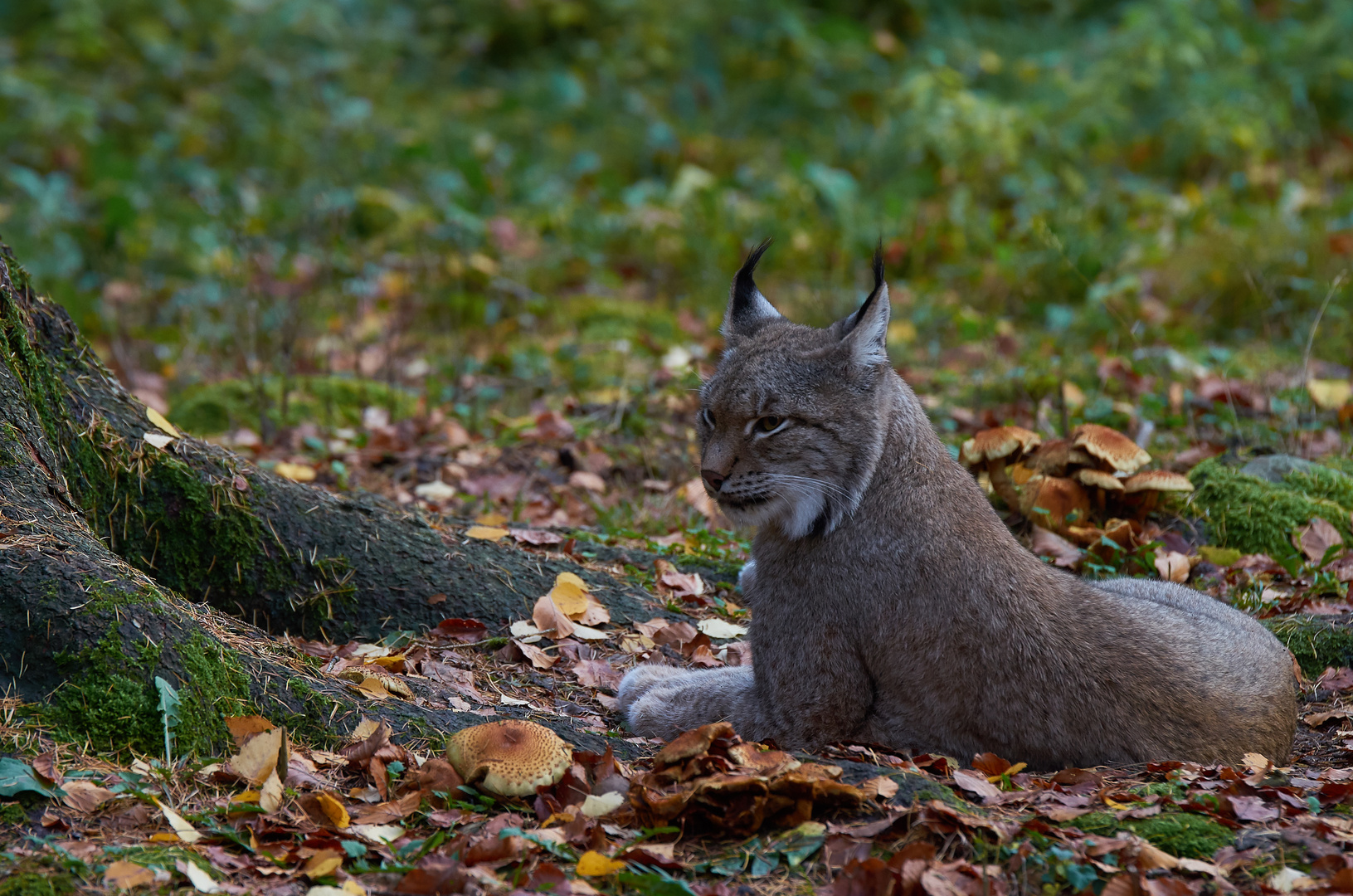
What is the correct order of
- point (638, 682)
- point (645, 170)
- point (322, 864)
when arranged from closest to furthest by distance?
point (322, 864) → point (638, 682) → point (645, 170)

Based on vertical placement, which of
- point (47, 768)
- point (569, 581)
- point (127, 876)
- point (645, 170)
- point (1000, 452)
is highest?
point (645, 170)

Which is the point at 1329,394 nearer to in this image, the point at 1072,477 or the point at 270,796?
the point at 1072,477

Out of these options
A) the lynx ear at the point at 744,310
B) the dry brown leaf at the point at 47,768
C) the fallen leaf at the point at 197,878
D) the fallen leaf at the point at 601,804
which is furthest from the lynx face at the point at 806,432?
the dry brown leaf at the point at 47,768

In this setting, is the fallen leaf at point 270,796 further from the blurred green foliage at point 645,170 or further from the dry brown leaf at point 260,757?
the blurred green foliage at point 645,170

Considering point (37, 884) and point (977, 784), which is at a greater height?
point (37, 884)

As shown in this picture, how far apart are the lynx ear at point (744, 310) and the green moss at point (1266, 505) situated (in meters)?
2.99

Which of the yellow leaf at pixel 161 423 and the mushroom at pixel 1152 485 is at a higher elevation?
the yellow leaf at pixel 161 423

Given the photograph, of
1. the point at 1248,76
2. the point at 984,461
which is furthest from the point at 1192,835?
the point at 1248,76

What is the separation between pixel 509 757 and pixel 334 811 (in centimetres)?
55

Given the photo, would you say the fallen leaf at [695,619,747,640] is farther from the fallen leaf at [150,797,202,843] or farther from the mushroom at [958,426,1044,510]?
the fallen leaf at [150,797,202,843]

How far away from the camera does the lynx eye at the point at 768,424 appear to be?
4.79m

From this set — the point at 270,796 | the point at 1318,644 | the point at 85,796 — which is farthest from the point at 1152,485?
the point at 85,796

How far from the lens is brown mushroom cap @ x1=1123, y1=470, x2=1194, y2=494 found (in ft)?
21.1

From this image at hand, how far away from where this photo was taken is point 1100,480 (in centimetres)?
643
